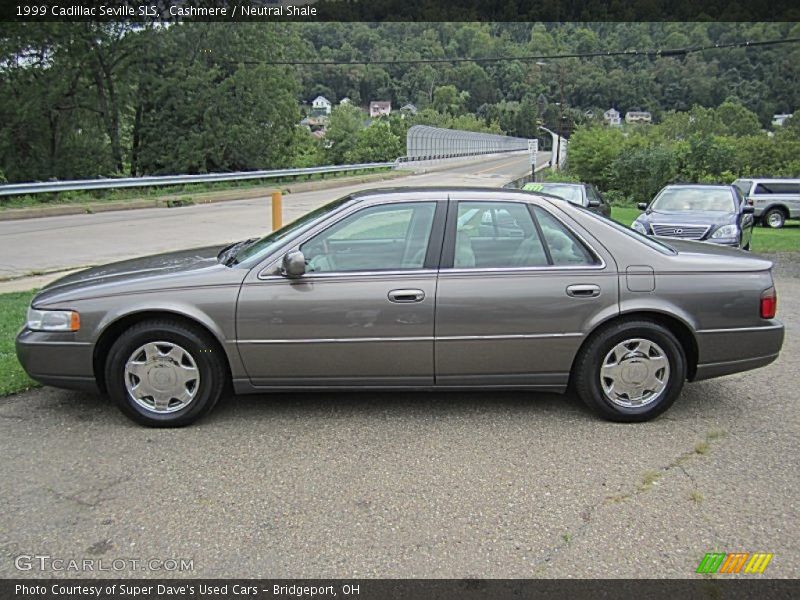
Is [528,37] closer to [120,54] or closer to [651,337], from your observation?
[120,54]

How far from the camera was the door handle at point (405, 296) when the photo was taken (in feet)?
14.1

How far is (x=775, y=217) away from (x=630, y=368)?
70.2 ft

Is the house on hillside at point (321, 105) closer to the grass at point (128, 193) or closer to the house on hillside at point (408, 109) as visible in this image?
the house on hillside at point (408, 109)

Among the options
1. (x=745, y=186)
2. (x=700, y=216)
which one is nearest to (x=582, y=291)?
(x=700, y=216)

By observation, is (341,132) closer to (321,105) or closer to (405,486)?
(321,105)

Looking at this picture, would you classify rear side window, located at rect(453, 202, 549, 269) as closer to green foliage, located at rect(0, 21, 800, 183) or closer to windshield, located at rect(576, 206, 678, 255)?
windshield, located at rect(576, 206, 678, 255)

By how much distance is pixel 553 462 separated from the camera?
3930mm

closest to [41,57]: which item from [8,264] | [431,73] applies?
[8,264]

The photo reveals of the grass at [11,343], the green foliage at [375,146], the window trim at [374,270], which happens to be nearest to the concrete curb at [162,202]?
the grass at [11,343]

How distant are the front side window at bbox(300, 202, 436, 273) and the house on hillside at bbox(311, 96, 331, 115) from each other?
88.8 meters

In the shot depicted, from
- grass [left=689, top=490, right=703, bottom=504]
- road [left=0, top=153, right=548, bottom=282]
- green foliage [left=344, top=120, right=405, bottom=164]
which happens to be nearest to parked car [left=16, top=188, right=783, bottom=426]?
grass [left=689, top=490, right=703, bottom=504]

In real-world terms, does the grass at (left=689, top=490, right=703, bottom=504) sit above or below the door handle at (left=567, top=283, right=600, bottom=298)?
below

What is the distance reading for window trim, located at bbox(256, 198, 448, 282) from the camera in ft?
14.3

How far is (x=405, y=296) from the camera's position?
4.32m
